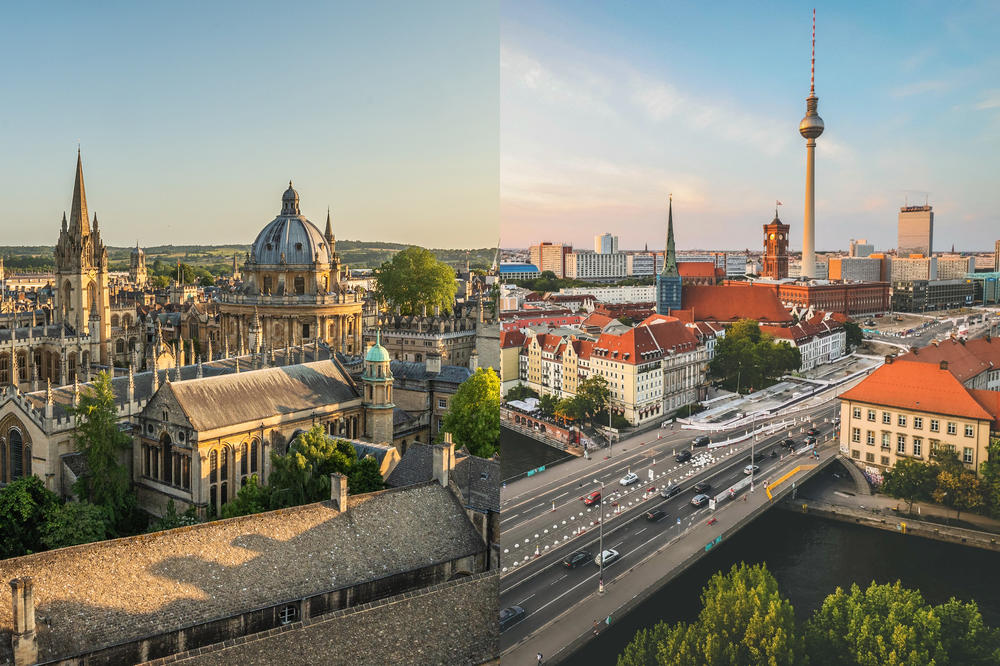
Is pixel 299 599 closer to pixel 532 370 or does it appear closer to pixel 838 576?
pixel 532 370

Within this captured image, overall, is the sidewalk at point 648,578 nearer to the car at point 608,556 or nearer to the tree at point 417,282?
the car at point 608,556

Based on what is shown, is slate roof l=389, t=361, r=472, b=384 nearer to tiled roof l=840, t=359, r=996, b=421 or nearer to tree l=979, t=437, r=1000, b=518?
tiled roof l=840, t=359, r=996, b=421

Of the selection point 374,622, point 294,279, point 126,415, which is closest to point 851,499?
point 374,622

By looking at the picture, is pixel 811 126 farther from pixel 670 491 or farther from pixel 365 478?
pixel 365 478

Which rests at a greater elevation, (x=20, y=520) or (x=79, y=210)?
(x=79, y=210)

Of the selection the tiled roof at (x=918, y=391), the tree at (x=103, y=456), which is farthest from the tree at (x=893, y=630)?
the tree at (x=103, y=456)

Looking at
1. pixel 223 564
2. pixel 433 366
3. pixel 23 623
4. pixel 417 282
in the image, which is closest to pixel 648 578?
pixel 223 564
